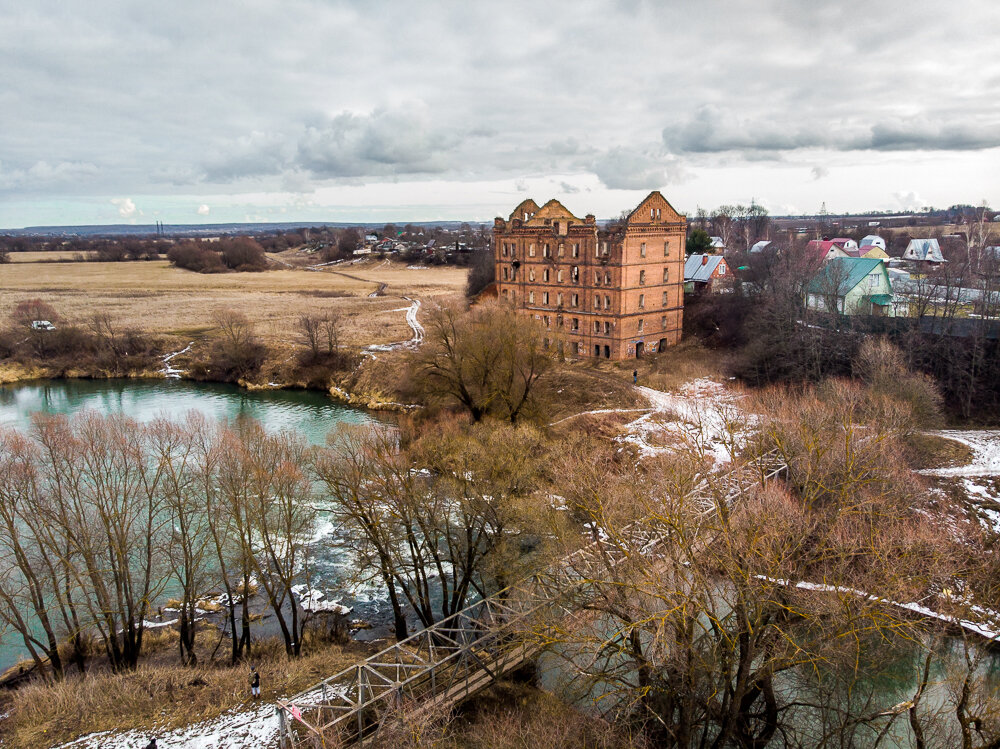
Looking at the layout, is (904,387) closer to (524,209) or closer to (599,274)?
(599,274)

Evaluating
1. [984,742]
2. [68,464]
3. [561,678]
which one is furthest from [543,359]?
[984,742]

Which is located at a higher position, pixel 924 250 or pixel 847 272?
pixel 924 250

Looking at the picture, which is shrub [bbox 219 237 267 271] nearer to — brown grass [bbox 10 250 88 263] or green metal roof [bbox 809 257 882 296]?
brown grass [bbox 10 250 88 263]

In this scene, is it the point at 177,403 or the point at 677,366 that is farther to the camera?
the point at 177,403

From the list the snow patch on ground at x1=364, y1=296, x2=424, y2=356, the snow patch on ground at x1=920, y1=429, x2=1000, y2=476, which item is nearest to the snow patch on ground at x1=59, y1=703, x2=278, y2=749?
the snow patch on ground at x1=920, y1=429, x2=1000, y2=476

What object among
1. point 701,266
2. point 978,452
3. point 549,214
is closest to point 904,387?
point 978,452

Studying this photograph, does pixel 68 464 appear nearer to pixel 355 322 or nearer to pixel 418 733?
pixel 418 733
